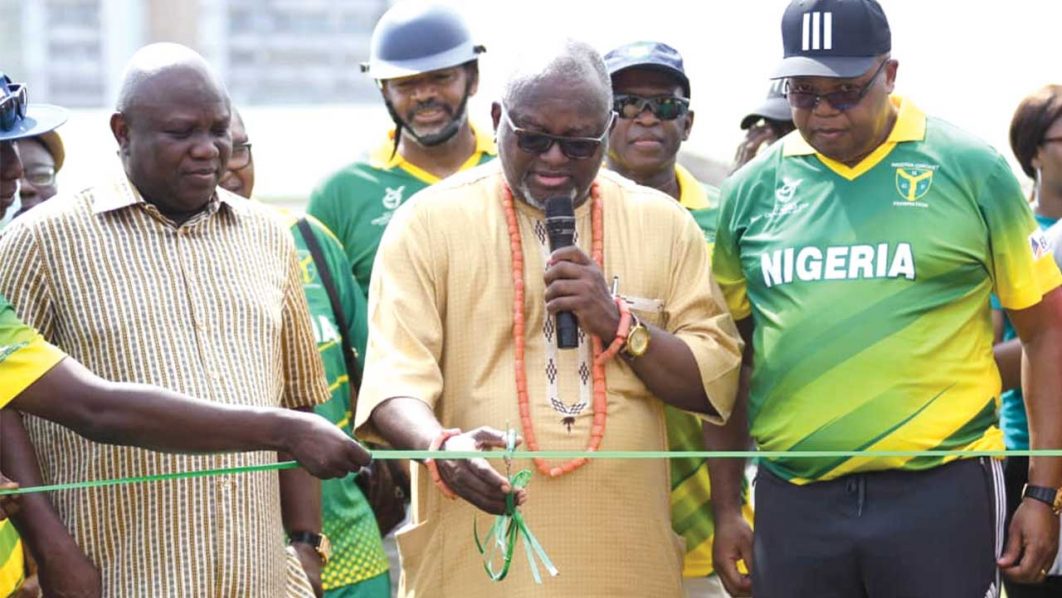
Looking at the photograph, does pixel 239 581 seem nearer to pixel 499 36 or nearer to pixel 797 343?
pixel 797 343

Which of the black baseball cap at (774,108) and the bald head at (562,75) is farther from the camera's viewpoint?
the black baseball cap at (774,108)

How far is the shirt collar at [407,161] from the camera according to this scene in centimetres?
742

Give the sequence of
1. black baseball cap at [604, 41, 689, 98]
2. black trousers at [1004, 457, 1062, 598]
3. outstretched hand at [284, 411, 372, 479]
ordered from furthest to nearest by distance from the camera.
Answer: black baseball cap at [604, 41, 689, 98] < black trousers at [1004, 457, 1062, 598] < outstretched hand at [284, 411, 372, 479]

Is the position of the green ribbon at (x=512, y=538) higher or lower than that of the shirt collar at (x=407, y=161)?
lower

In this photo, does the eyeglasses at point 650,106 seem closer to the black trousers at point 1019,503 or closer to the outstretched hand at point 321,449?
the black trousers at point 1019,503

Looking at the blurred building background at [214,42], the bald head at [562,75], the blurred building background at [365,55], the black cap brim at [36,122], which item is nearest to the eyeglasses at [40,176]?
the black cap brim at [36,122]

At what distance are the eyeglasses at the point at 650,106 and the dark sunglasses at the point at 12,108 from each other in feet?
6.51

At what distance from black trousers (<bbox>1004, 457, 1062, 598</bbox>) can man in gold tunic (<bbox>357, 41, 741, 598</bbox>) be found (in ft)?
4.91

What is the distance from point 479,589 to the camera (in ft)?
18.1

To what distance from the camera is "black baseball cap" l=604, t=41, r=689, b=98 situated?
6797 millimetres

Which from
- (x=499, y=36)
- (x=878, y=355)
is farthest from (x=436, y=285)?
(x=499, y=36)

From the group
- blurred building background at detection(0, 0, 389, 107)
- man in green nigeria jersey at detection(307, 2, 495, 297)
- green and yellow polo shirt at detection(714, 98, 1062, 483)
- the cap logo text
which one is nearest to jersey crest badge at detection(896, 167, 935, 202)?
green and yellow polo shirt at detection(714, 98, 1062, 483)

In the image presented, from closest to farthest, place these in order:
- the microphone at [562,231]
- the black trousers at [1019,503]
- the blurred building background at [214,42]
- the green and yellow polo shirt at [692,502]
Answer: the microphone at [562,231]
the green and yellow polo shirt at [692,502]
the black trousers at [1019,503]
the blurred building background at [214,42]

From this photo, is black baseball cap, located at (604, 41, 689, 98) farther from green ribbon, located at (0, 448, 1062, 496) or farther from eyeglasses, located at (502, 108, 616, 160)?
green ribbon, located at (0, 448, 1062, 496)
